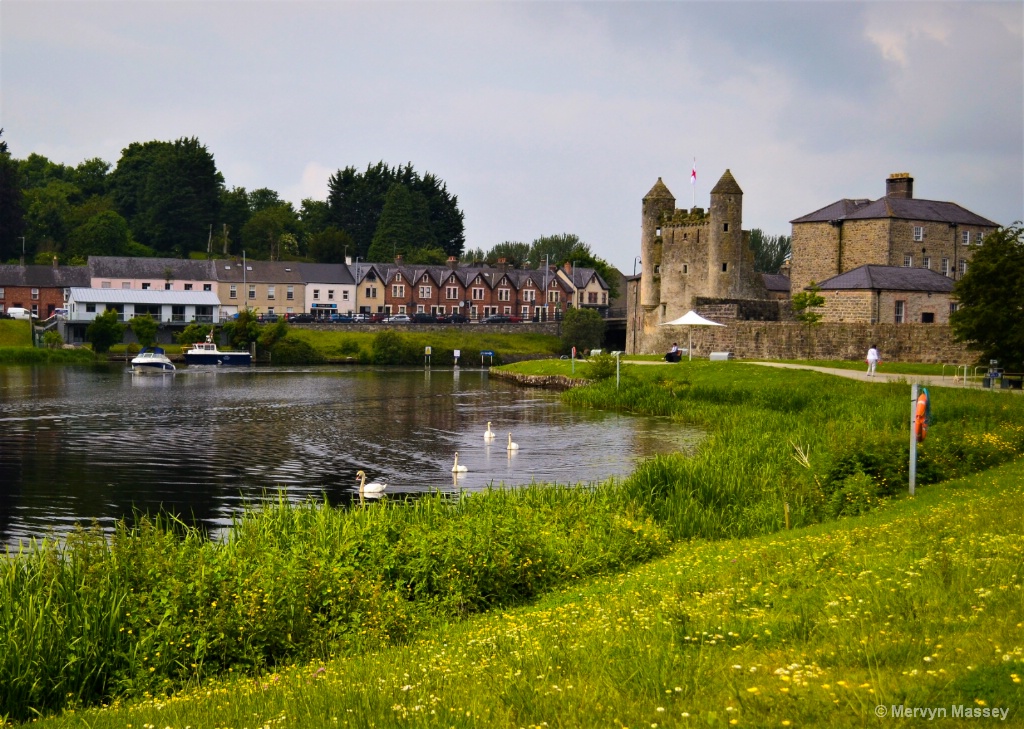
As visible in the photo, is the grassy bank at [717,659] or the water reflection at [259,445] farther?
the water reflection at [259,445]

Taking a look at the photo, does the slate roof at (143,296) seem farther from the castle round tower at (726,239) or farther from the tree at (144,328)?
the castle round tower at (726,239)

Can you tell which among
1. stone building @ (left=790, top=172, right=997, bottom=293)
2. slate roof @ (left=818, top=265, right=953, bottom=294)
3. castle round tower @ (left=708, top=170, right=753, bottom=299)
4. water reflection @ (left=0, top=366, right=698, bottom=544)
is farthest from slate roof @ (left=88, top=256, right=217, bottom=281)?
slate roof @ (left=818, top=265, right=953, bottom=294)

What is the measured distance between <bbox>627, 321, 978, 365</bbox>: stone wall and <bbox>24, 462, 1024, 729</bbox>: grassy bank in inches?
1976

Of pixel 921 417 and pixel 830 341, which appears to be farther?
pixel 830 341

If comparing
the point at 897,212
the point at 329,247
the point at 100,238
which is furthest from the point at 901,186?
the point at 100,238

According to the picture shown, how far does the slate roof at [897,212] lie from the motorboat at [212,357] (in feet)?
168

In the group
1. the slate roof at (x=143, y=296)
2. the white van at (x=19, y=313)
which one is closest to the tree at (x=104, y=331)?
the slate roof at (x=143, y=296)

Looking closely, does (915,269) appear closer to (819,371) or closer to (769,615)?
(819,371)

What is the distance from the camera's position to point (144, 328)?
4247 inches

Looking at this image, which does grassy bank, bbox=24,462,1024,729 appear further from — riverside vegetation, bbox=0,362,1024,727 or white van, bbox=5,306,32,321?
white van, bbox=5,306,32,321

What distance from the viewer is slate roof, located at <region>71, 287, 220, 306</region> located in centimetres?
11412

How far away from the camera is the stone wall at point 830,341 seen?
6172cm

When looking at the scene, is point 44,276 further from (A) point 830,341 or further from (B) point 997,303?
(B) point 997,303

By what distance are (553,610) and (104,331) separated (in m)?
98.8
